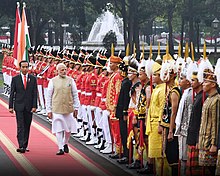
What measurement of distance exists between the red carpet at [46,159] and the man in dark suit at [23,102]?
0.37 meters

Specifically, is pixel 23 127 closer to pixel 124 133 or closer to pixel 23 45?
pixel 124 133

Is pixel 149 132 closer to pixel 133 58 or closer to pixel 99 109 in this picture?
pixel 133 58

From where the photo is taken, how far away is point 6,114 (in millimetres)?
28734

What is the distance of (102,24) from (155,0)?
13.9 meters

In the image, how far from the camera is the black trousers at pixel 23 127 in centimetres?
1912

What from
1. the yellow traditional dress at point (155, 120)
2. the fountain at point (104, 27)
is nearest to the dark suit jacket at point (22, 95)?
the yellow traditional dress at point (155, 120)

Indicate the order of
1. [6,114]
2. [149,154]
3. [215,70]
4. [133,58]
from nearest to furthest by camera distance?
[215,70]
[149,154]
[133,58]
[6,114]

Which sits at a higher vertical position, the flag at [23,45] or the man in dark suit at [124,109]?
the flag at [23,45]

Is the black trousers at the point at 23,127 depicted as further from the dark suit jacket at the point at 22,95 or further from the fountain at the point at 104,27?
the fountain at the point at 104,27

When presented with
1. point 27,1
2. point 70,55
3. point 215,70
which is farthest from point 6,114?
point 27,1

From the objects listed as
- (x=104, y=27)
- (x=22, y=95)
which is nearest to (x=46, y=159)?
(x=22, y=95)

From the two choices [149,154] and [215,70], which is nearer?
[215,70]

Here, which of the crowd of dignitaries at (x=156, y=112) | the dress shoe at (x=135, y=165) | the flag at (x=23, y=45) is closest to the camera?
the crowd of dignitaries at (x=156, y=112)

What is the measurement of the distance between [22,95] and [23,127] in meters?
0.68
